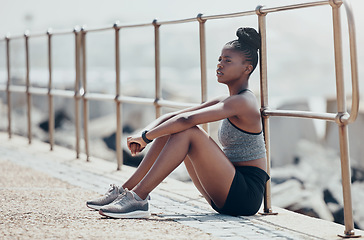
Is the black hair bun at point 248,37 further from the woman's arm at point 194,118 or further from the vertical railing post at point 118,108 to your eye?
the vertical railing post at point 118,108

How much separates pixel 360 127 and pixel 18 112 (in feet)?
23.3

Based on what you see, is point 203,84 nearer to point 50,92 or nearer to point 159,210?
point 159,210

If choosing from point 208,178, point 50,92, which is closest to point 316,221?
point 208,178

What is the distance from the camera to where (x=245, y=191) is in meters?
4.38

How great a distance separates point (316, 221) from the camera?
4496 mm

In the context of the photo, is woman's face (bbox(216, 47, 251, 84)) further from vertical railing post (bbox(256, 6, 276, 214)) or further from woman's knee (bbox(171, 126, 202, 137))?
woman's knee (bbox(171, 126, 202, 137))

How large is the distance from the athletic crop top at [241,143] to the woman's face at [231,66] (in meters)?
0.24

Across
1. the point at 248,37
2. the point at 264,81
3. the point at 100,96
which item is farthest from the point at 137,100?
the point at 248,37

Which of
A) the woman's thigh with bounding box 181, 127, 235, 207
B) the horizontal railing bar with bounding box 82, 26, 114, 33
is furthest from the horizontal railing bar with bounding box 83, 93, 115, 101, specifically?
the woman's thigh with bounding box 181, 127, 235, 207

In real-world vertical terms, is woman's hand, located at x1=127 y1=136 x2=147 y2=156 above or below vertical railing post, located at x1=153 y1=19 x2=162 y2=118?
below

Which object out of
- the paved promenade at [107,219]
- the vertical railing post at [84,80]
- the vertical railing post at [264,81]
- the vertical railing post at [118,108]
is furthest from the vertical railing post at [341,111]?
the vertical railing post at [84,80]

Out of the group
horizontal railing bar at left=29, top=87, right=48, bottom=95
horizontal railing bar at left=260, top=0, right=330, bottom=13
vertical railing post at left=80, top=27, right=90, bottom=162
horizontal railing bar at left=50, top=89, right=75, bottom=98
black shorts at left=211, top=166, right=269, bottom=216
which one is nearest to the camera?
horizontal railing bar at left=260, top=0, right=330, bottom=13

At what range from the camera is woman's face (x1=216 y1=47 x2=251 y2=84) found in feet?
14.6

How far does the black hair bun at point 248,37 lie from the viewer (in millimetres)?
4492
